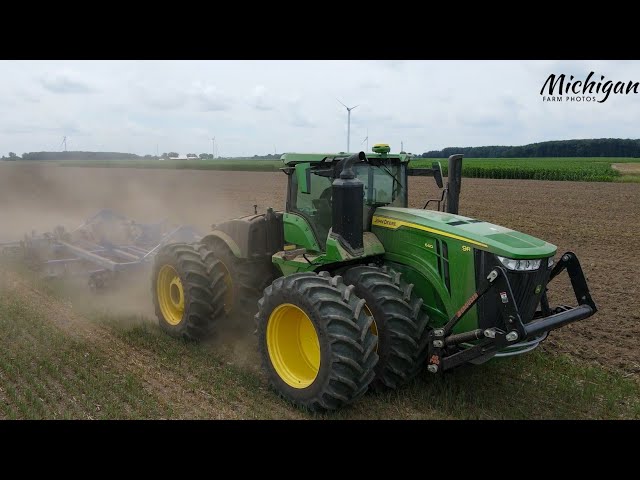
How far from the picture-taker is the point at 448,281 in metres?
5.42

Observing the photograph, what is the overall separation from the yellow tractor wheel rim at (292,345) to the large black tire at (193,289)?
5.00 ft

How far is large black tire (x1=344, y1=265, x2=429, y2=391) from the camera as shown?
5148mm

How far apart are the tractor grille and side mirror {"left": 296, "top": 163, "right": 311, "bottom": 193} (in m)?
2.00

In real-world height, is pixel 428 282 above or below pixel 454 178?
below

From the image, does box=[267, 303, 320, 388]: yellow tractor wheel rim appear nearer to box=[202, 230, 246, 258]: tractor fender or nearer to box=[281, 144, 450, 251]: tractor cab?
box=[281, 144, 450, 251]: tractor cab

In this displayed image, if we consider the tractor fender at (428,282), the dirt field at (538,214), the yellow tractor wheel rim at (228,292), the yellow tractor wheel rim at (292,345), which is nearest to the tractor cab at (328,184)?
the tractor fender at (428,282)

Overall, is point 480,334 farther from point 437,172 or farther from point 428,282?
point 437,172

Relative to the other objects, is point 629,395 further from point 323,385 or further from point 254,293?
point 254,293

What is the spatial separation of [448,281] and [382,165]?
5.82ft

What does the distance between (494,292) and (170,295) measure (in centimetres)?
449

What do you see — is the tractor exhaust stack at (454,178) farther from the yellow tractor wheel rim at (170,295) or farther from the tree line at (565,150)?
the tree line at (565,150)

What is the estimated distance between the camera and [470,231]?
5.36 meters

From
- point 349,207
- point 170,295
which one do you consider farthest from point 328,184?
point 170,295

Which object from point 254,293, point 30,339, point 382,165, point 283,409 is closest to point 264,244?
point 254,293
